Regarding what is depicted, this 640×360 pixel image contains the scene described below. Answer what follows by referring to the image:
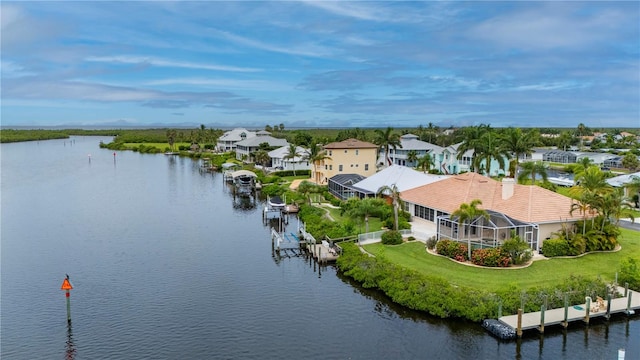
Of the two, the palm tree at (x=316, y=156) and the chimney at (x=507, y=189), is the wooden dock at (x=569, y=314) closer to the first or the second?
the chimney at (x=507, y=189)

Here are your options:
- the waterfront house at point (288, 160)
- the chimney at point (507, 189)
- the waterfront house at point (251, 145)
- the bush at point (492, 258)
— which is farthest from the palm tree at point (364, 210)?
the waterfront house at point (251, 145)

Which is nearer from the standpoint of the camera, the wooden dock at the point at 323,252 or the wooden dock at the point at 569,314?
the wooden dock at the point at 569,314

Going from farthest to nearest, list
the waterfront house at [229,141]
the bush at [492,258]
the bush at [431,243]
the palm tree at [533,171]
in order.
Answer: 1. the waterfront house at [229,141]
2. the palm tree at [533,171]
3. the bush at [431,243]
4. the bush at [492,258]

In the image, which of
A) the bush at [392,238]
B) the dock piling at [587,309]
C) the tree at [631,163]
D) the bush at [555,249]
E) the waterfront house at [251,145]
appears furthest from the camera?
the waterfront house at [251,145]

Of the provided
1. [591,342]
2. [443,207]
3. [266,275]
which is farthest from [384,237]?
[591,342]

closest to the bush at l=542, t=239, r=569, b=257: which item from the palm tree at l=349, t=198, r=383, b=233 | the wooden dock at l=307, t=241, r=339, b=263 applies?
the palm tree at l=349, t=198, r=383, b=233

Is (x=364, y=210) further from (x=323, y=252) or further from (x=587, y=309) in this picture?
(x=587, y=309)

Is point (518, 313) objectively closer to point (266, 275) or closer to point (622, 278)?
point (622, 278)

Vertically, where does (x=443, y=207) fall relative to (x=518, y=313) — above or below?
above
